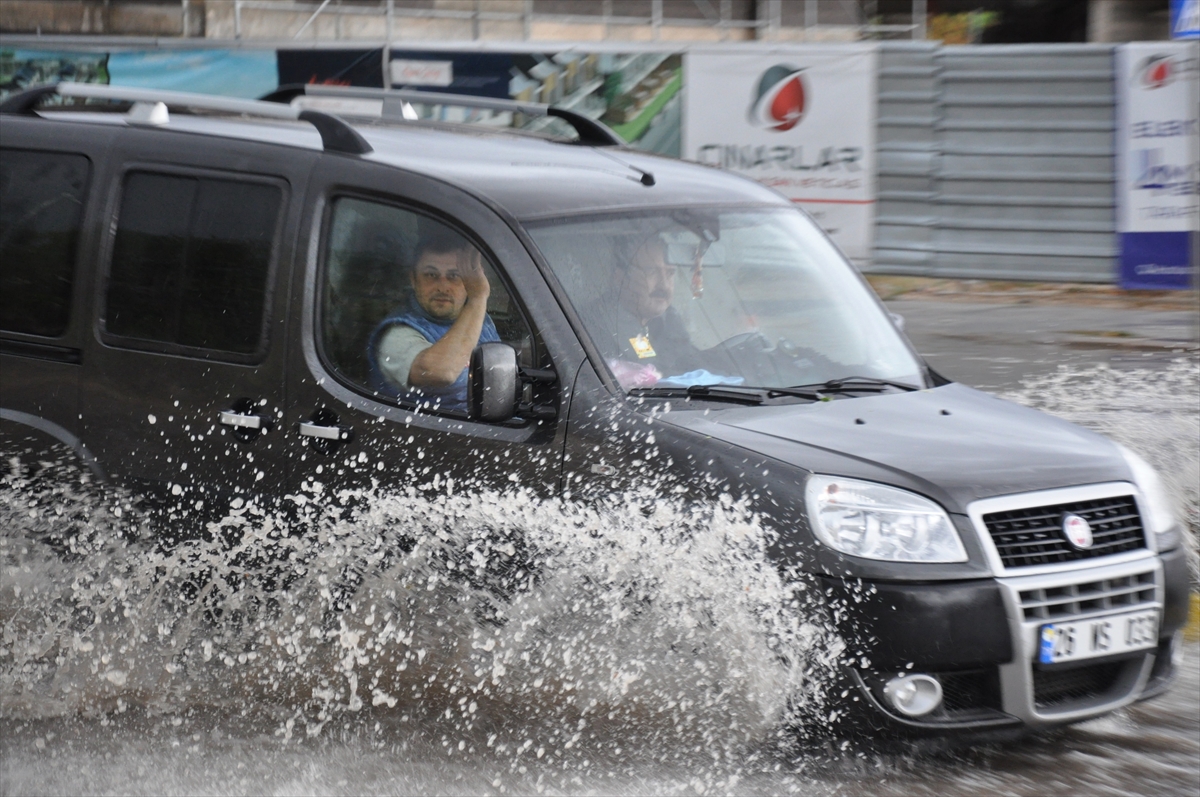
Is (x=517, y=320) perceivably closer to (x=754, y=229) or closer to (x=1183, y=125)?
(x=754, y=229)

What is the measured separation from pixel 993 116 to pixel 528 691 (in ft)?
40.7

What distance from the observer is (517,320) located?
455cm

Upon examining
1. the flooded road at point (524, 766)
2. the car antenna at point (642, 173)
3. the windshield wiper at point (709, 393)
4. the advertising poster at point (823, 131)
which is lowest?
the flooded road at point (524, 766)

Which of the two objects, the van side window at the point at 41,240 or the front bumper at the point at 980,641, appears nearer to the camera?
the front bumper at the point at 980,641

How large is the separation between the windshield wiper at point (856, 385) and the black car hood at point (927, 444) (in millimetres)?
71

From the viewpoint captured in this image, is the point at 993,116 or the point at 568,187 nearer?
the point at 568,187

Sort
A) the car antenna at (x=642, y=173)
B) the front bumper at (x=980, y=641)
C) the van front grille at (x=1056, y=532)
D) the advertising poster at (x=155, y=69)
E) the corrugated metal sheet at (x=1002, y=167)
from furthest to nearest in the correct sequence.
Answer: the advertising poster at (x=155, y=69) → the corrugated metal sheet at (x=1002, y=167) → the car antenna at (x=642, y=173) → the van front grille at (x=1056, y=532) → the front bumper at (x=980, y=641)

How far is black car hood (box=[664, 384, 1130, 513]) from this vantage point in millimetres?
4102

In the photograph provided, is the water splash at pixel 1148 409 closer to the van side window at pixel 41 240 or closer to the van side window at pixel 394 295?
the van side window at pixel 394 295

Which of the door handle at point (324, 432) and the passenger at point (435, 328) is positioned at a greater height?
the passenger at point (435, 328)

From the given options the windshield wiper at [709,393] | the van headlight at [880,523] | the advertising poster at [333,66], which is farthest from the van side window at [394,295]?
the advertising poster at [333,66]

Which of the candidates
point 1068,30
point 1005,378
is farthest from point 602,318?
point 1068,30

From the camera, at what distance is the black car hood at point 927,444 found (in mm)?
4102

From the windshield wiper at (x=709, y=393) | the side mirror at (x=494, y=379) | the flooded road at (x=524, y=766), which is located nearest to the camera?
the flooded road at (x=524, y=766)
